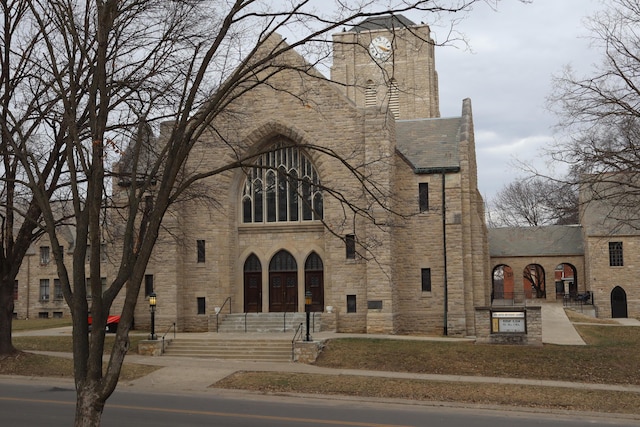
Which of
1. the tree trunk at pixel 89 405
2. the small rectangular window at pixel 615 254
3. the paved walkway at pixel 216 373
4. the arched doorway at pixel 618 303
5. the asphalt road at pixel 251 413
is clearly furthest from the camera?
the small rectangular window at pixel 615 254

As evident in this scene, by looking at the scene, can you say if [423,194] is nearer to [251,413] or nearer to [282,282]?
[282,282]

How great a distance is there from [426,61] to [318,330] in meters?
27.3

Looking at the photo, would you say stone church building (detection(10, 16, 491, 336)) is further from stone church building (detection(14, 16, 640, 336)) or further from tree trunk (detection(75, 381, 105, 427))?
tree trunk (detection(75, 381, 105, 427))

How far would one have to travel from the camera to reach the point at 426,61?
4775cm

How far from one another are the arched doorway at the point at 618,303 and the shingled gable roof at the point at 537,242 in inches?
170

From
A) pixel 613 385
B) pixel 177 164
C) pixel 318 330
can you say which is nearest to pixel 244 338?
pixel 318 330

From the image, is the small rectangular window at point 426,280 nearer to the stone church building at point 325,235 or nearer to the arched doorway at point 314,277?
the stone church building at point 325,235

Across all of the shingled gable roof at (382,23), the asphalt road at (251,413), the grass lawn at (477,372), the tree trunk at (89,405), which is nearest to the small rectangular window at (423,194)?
the grass lawn at (477,372)

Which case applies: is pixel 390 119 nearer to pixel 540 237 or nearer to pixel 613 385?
pixel 613 385

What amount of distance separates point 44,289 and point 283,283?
3016cm

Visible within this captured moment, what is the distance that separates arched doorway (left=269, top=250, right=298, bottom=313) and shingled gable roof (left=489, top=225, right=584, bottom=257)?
76.3 ft

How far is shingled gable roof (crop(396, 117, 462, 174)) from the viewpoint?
28.2 metres

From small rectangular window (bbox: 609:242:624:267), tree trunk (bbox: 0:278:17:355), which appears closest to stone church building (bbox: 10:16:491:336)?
tree trunk (bbox: 0:278:17:355)

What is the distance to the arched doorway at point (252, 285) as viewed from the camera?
29719mm
